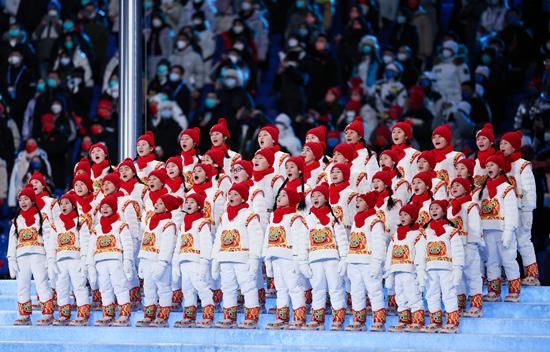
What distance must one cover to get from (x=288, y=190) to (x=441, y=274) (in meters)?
1.57

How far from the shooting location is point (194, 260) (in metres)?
14.4

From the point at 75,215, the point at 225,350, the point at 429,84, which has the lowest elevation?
the point at 225,350

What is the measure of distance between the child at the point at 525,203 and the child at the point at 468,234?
601 millimetres

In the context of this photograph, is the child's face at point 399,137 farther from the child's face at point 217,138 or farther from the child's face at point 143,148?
the child's face at point 143,148

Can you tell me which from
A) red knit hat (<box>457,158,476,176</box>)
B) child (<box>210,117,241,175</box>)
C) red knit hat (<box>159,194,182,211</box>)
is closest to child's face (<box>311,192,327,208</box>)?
red knit hat (<box>457,158,476,176</box>)

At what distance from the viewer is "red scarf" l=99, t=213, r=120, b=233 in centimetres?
1478

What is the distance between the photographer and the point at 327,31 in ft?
67.6

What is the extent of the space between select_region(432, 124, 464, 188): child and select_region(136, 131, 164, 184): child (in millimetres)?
2771

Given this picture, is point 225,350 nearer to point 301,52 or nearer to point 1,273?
point 1,273

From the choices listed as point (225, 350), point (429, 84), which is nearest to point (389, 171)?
point (225, 350)

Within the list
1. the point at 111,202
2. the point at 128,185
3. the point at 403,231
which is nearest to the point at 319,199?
the point at 403,231

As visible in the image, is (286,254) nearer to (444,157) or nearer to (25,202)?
(444,157)

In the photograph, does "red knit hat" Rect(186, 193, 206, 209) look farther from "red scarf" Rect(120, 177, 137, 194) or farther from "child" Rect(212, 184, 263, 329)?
"red scarf" Rect(120, 177, 137, 194)

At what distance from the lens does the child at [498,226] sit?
46.9 feet
